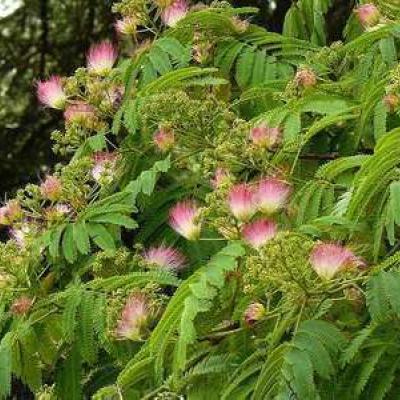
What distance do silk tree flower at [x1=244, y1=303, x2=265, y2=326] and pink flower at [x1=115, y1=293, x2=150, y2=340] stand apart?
0.25 m

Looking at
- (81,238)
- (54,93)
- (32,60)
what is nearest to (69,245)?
(81,238)

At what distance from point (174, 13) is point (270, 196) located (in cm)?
114

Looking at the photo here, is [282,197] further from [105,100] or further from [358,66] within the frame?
[105,100]

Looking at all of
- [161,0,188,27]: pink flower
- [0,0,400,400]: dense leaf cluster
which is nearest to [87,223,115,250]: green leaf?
[0,0,400,400]: dense leaf cluster

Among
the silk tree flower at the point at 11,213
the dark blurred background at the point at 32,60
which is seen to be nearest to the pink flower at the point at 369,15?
the silk tree flower at the point at 11,213

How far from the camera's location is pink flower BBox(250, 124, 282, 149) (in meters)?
2.74

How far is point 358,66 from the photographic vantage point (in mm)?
3041

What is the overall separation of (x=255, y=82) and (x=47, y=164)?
4.52 meters

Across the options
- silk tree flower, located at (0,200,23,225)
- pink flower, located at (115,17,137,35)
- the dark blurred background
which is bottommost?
the dark blurred background

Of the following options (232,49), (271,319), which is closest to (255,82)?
(232,49)

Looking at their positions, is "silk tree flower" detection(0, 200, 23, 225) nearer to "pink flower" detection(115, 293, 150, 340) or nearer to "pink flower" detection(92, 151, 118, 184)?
"pink flower" detection(92, 151, 118, 184)

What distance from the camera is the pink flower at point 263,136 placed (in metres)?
2.74

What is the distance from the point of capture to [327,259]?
2.15m

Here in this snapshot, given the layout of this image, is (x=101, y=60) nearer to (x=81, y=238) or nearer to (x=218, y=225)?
(x=81, y=238)
